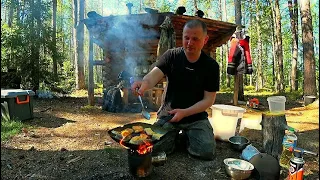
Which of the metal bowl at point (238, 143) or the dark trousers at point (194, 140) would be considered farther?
the metal bowl at point (238, 143)

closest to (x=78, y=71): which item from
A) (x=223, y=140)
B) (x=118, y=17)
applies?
(x=118, y=17)

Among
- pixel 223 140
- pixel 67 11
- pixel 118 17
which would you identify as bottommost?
pixel 223 140

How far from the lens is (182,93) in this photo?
2.82 m

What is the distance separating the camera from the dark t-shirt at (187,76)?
276 cm

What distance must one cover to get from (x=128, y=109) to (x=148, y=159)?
161 inches

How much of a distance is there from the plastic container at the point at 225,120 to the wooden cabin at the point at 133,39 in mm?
2917

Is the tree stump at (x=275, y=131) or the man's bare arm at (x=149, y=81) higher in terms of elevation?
the man's bare arm at (x=149, y=81)

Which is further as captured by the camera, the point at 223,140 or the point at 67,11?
the point at 67,11

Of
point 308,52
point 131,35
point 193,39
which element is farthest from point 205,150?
point 308,52

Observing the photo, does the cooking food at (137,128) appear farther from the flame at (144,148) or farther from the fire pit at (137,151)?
the flame at (144,148)

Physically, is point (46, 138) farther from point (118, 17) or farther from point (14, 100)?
point (118, 17)

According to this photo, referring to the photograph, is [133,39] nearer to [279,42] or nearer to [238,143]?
[238,143]

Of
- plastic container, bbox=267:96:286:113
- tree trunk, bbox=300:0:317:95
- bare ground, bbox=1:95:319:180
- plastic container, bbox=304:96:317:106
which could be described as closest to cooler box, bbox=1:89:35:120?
bare ground, bbox=1:95:319:180

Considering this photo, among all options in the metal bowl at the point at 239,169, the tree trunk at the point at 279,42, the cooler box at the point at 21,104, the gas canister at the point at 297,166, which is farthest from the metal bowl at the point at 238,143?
the tree trunk at the point at 279,42
